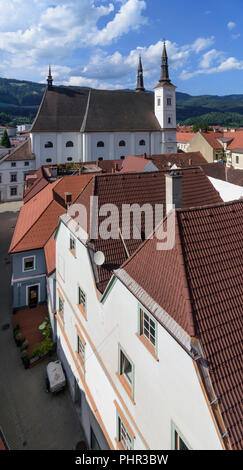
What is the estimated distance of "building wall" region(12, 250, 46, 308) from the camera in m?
21.0

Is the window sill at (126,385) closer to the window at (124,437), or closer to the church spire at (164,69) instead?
the window at (124,437)

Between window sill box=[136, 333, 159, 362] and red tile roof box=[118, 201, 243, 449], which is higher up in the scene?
red tile roof box=[118, 201, 243, 449]

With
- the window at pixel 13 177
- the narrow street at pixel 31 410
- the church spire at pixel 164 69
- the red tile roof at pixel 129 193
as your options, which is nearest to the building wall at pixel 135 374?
the red tile roof at pixel 129 193

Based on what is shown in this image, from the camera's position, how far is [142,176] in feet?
46.4

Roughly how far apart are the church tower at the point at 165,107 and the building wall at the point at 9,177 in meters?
28.9

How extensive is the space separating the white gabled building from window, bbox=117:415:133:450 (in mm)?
36

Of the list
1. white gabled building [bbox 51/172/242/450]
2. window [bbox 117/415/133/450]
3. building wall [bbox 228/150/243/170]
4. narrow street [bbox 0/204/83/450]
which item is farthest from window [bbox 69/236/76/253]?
building wall [bbox 228/150/243/170]

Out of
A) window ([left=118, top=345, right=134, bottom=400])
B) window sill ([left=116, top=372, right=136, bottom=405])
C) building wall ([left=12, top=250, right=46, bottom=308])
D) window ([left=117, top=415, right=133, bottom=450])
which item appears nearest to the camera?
window sill ([left=116, top=372, right=136, bottom=405])

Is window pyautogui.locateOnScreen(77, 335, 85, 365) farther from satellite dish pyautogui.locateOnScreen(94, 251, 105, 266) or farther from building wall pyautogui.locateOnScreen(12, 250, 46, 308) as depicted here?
building wall pyautogui.locateOnScreen(12, 250, 46, 308)

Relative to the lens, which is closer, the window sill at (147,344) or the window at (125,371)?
the window sill at (147,344)

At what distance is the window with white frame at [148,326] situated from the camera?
23.0 ft

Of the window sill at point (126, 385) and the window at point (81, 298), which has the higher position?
the window at point (81, 298)

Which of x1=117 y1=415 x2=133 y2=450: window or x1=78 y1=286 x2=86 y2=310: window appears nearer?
x1=117 y1=415 x2=133 y2=450: window
